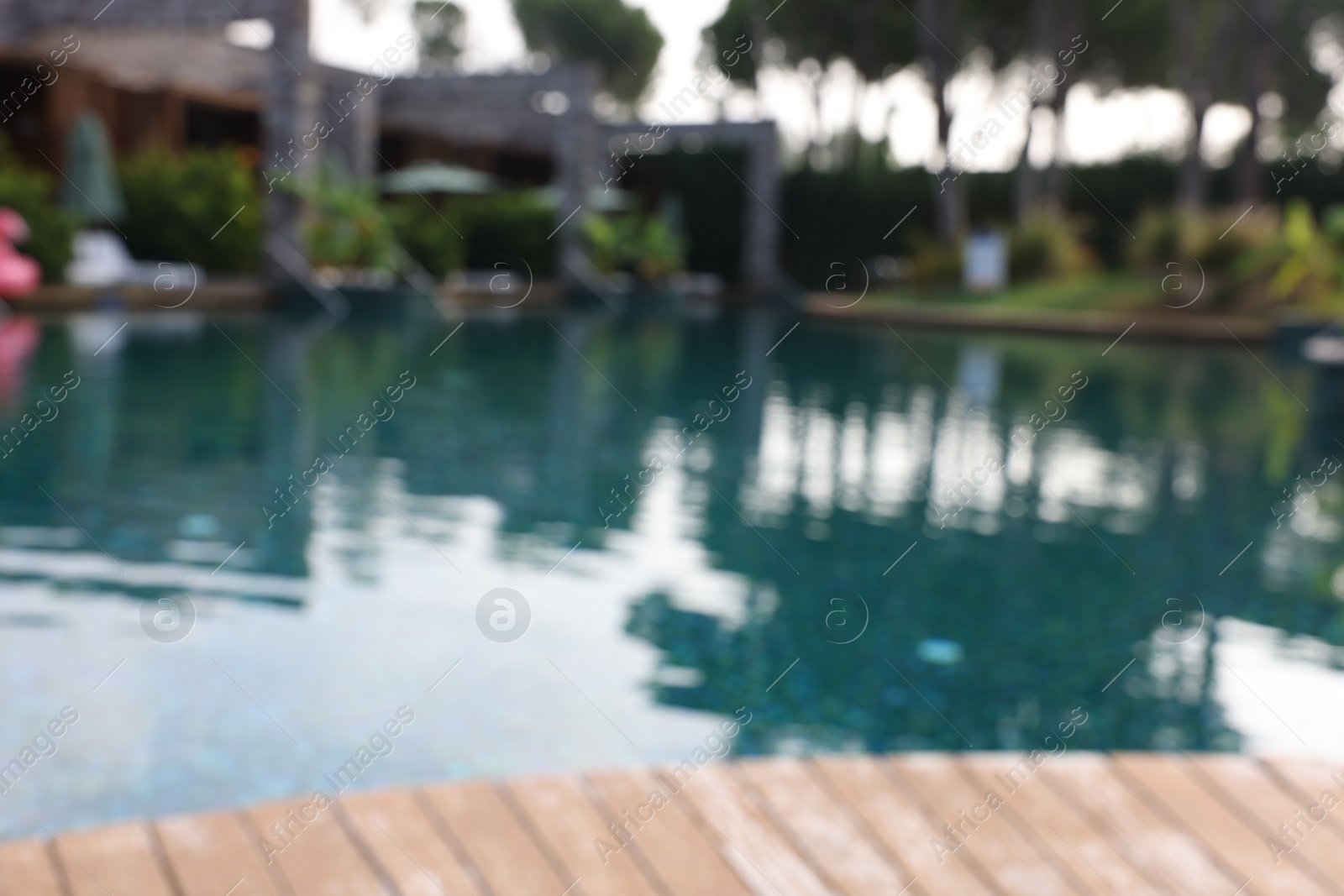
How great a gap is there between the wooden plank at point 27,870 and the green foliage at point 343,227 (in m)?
15.4

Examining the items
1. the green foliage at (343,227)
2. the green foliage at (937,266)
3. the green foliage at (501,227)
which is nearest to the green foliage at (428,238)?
the green foliage at (501,227)

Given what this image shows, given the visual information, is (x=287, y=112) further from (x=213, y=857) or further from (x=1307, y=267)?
(x=213, y=857)

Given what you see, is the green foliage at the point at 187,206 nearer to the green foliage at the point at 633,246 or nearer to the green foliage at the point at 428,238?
the green foliage at the point at 428,238

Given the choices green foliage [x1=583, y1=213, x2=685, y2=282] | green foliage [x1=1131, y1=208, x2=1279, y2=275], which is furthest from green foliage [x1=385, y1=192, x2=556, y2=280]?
green foliage [x1=1131, y1=208, x2=1279, y2=275]

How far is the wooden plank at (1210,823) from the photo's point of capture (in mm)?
2029

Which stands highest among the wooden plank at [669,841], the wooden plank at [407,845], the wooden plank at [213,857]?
the wooden plank at [669,841]

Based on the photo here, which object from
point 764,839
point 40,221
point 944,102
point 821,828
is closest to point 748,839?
point 764,839

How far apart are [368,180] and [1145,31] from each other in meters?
17.5

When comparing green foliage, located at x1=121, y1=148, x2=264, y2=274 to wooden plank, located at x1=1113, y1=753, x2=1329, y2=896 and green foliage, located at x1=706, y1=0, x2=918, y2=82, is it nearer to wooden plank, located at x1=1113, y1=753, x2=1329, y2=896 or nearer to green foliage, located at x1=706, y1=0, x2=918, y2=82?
green foliage, located at x1=706, y1=0, x2=918, y2=82

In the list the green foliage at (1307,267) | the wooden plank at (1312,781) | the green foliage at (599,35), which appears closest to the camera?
the wooden plank at (1312,781)

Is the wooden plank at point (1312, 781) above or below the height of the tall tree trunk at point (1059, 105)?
below

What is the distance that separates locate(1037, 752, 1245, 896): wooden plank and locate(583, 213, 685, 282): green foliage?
19.5 metres

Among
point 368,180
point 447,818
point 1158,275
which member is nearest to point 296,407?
point 447,818

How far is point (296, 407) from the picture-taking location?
7.80 metres
